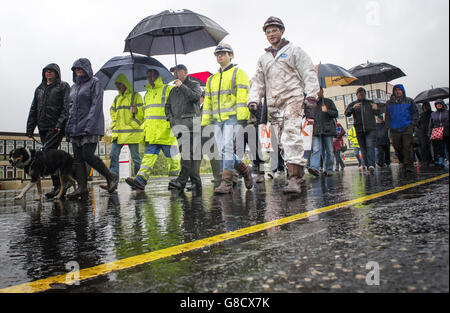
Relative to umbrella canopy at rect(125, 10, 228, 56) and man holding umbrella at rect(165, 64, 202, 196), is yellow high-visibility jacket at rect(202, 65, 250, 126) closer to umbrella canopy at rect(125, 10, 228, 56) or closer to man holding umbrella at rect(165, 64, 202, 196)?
man holding umbrella at rect(165, 64, 202, 196)

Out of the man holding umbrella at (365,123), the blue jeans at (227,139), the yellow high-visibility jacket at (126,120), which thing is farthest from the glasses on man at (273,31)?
the man holding umbrella at (365,123)

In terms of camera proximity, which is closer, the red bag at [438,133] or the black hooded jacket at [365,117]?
the black hooded jacket at [365,117]

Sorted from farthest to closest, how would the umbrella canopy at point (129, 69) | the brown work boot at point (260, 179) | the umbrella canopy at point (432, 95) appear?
the umbrella canopy at point (432, 95) < the umbrella canopy at point (129, 69) < the brown work boot at point (260, 179)

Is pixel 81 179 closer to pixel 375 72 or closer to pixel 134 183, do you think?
pixel 134 183

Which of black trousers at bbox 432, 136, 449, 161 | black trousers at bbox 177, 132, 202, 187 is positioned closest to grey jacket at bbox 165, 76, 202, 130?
black trousers at bbox 177, 132, 202, 187

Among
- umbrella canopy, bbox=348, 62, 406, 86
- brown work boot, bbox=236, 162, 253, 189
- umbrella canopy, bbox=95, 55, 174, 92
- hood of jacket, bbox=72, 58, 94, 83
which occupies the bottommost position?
brown work boot, bbox=236, 162, 253, 189

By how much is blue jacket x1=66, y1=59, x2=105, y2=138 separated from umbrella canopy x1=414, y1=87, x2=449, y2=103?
11.4 metres

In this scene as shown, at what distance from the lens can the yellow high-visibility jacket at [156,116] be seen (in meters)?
6.91

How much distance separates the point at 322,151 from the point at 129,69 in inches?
202

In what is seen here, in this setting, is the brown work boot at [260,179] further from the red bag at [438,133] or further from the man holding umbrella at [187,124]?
the red bag at [438,133]

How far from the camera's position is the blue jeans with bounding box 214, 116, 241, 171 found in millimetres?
5484

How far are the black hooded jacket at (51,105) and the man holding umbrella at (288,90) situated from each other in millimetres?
3586

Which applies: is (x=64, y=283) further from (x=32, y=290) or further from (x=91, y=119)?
(x=91, y=119)

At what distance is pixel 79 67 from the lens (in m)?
6.17
